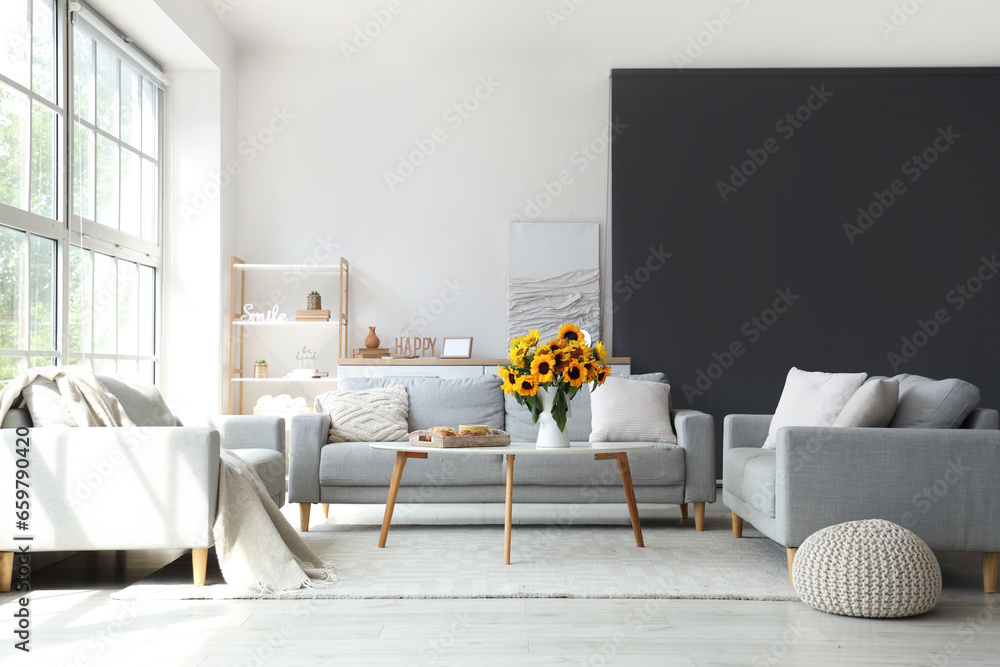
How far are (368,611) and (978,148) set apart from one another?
18.8 ft

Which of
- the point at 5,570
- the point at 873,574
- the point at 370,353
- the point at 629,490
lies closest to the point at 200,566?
the point at 5,570

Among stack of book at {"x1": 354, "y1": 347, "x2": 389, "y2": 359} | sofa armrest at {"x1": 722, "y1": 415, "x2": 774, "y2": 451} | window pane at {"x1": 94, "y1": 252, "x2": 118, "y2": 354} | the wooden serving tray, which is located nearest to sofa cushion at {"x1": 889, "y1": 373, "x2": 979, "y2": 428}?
sofa armrest at {"x1": 722, "y1": 415, "x2": 774, "y2": 451}

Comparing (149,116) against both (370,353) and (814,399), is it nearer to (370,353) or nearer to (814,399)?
(370,353)

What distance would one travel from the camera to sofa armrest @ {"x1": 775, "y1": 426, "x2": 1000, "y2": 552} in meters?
3.31

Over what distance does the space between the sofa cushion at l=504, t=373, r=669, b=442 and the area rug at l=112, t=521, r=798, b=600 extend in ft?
2.20

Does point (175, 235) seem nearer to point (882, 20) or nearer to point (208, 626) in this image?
point (208, 626)

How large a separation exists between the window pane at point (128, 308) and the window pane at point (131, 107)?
32.6 inches

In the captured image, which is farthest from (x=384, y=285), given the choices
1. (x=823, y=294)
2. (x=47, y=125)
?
(x=823, y=294)

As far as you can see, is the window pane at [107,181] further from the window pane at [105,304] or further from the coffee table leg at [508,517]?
the coffee table leg at [508,517]

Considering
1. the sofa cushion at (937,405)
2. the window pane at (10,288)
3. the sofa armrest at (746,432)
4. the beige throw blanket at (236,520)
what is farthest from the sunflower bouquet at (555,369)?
the window pane at (10,288)

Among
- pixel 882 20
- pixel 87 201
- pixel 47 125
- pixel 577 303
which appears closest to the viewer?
pixel 47 125

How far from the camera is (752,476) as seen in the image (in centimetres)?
383

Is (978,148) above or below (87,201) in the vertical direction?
above

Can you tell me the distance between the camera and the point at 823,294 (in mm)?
6398
